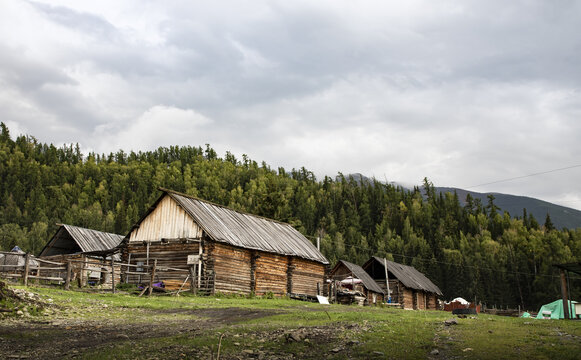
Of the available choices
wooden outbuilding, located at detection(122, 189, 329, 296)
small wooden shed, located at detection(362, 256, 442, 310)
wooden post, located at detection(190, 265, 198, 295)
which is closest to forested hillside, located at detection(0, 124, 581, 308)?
small wooden shed, located at detection(362, 256, 442, 310)

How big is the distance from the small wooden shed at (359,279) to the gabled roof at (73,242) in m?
23.1

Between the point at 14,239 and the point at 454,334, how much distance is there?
11458 centimetres

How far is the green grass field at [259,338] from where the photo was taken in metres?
11.2

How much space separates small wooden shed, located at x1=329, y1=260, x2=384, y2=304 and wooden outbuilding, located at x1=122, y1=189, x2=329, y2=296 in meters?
12.8

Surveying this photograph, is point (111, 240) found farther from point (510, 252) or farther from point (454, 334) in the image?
point (510, 252)

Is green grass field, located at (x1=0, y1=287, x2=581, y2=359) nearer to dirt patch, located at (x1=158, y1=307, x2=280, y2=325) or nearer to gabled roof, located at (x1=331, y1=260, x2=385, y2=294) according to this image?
dirt patch, located at (x1=158, y1=307, x2=280, y2=325)

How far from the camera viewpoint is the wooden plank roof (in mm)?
34062

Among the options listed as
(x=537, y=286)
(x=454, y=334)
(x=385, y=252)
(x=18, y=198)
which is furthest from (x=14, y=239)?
(x=454, y=334)

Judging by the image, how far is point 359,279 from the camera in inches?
A: 2053

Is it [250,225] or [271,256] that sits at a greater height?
[250,225]

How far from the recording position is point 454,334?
14.1 meters

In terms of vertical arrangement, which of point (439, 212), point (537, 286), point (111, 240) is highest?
point (439, 212)

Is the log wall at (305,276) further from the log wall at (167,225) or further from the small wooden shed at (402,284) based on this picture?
the small wooden shed at (402,284)

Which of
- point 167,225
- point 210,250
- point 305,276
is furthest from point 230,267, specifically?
point 305,276
